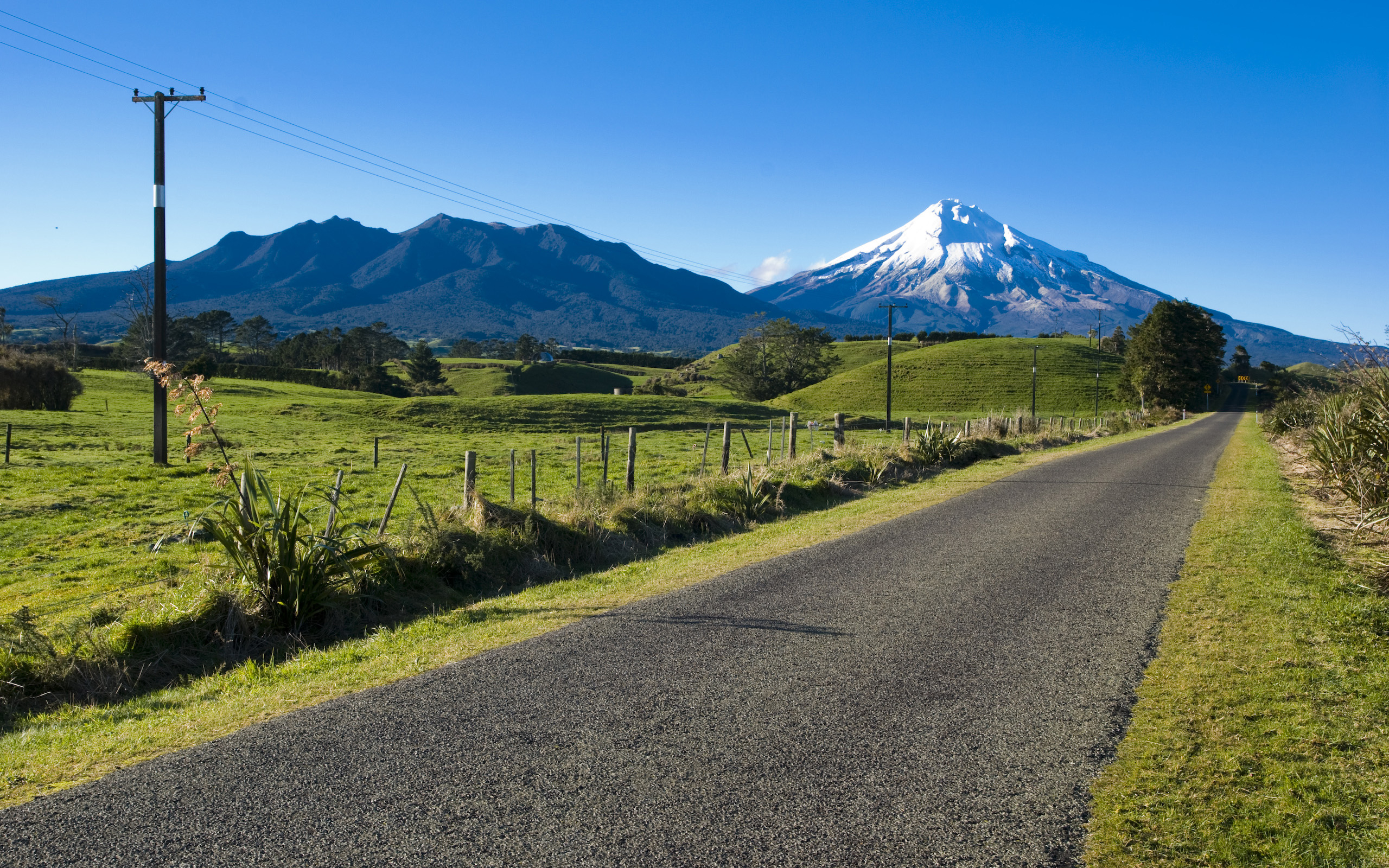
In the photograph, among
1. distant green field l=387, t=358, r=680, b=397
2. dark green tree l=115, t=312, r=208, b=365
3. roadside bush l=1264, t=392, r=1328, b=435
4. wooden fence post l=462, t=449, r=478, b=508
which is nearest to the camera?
wooden fence post l=462, t=449, r=478, b=508

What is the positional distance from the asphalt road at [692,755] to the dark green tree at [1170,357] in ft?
277

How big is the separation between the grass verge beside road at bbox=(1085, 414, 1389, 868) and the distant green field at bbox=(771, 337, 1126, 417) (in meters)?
67.1

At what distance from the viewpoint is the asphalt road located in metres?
3.93

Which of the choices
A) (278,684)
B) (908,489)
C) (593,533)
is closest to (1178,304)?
(908,489)

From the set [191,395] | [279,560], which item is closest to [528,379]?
[191,395]

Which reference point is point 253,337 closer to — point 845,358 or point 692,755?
point 845,358

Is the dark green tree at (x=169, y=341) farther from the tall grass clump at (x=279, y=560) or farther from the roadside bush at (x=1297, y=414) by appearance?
the roadside bush at (x=1297, y=414)

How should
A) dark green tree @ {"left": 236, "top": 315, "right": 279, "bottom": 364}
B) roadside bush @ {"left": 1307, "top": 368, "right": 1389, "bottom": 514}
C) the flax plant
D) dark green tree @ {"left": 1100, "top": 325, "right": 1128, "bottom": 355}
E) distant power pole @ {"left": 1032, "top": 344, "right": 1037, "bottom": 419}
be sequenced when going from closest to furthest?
1. the flax plant
2. roadside bush @ {"left": 1307, "top": 368, "right": 1389, "bottom": 514}
3. distant power pole @ {"left": 1032, "top": 344, "right": 1037, "bottom": 419}
4. dark green tree @ {"left": 1100, "top": 325, "right": 1128, "bottom": 355}
5. dark green tree @ {"left": 236, "top": 315, "right": 279, "bottom": 364}

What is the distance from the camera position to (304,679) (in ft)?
21.3

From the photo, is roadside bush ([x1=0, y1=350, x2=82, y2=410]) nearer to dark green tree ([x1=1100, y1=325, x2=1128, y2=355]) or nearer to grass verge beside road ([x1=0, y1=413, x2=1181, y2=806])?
grass verge beside road ([x1=0, y1=413, x2=1181, y2=806])

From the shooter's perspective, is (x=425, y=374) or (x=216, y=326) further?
(x=216, y=326)

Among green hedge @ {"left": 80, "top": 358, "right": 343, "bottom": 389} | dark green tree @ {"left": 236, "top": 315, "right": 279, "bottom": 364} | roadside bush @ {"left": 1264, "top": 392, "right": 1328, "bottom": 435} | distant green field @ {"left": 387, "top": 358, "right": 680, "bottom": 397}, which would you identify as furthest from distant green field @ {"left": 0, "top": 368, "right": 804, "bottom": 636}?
dark green tree @ {"left": 236, "top": 315, "right": 279, "bottom": 364}

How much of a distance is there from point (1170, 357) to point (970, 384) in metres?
19.7

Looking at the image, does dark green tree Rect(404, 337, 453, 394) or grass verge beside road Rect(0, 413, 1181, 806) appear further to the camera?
dark green tree Rect(404, 337, 453, 394)
